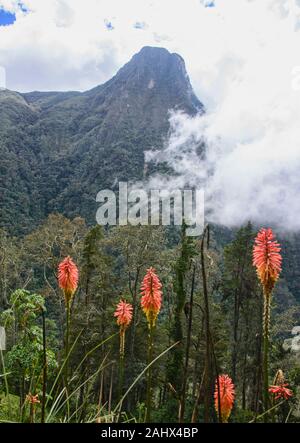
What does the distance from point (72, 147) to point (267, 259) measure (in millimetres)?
158946

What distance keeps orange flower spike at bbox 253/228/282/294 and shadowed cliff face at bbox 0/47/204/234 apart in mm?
75766

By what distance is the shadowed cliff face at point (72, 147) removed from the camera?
10569cm

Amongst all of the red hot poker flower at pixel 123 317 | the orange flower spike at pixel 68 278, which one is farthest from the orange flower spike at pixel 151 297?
the orange flower spike at pixel 68 278

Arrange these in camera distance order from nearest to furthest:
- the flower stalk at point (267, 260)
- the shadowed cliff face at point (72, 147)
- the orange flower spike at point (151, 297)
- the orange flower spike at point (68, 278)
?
the flower stalk at point (267, 260) → the orange flower spike at point (151, 297) → the orange flower spike at point (68, 278) → the shadowed cliff face at point (72, 147)

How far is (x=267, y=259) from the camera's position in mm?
3475

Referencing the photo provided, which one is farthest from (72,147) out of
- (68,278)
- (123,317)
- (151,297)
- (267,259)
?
(267,259)

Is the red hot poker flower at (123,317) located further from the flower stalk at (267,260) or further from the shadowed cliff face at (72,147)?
the shadowed cliff face at (72,147)

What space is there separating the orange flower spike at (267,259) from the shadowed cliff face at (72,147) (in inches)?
2983

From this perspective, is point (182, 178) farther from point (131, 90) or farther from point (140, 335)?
point (140, 335)

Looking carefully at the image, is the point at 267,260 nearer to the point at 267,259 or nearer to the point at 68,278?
the point at 267,259

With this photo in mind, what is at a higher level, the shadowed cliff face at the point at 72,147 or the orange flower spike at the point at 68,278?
the shadowed cliff face at the point at 72,147

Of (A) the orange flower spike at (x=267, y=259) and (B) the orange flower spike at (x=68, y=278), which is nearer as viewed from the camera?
(A) the orange flower spike at (x=267, y=259)

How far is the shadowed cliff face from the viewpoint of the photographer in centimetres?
10569
